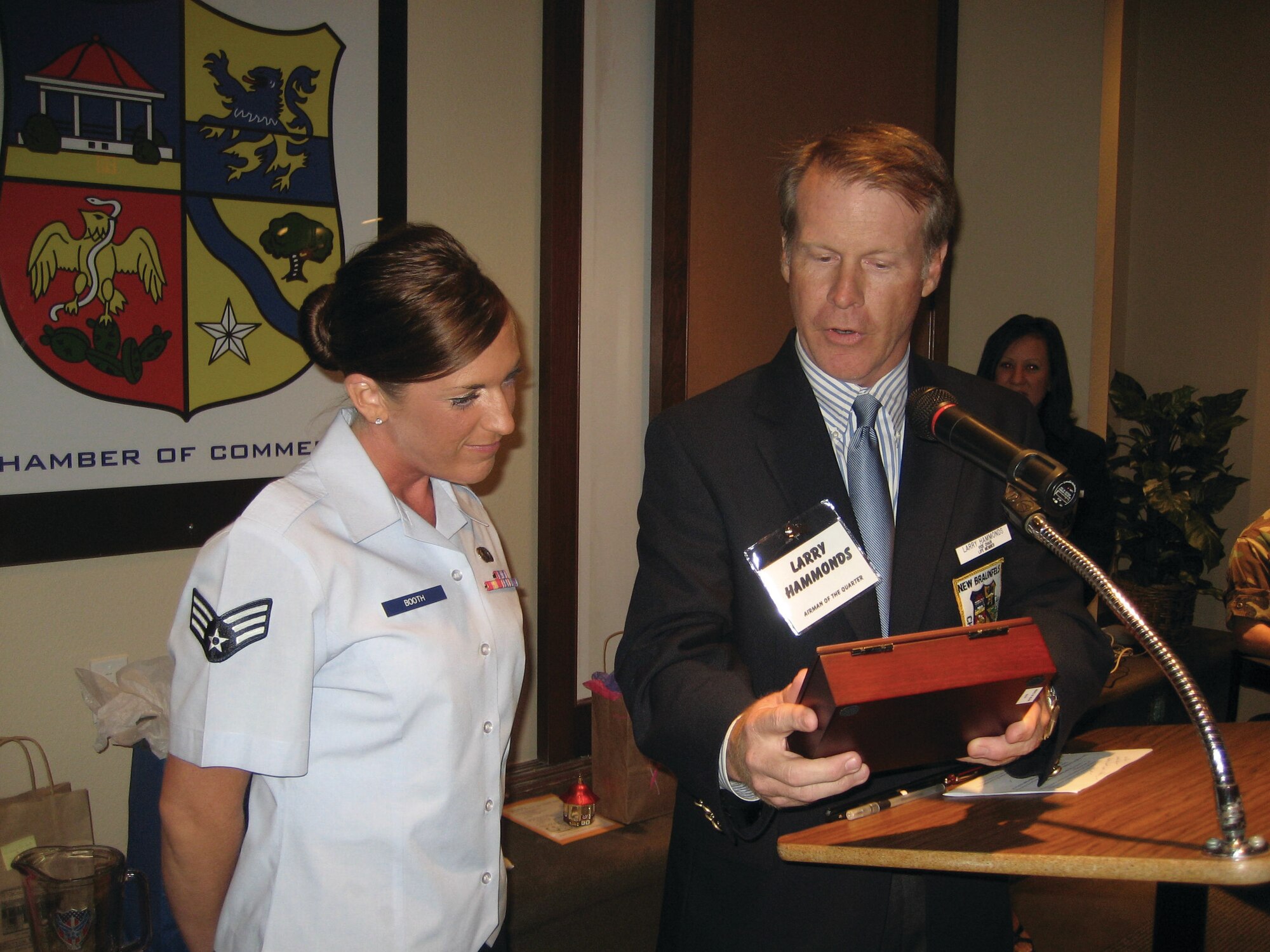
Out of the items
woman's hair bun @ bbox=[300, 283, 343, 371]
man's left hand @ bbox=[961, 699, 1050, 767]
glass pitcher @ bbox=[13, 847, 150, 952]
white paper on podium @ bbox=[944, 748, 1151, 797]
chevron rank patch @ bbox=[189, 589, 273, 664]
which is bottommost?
glass pitcher @ bbox=[13, 847, 150, 952]

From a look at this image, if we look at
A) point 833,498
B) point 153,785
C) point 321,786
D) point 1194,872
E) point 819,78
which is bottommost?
point 153,785

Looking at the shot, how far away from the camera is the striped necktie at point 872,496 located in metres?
1.32

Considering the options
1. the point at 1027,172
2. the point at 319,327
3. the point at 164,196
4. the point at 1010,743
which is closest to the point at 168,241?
the point at 164,196

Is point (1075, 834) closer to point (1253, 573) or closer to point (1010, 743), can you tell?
point (1010, 743)

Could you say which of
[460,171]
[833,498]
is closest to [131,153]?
[460,171]

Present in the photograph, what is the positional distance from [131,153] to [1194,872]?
7.41ft

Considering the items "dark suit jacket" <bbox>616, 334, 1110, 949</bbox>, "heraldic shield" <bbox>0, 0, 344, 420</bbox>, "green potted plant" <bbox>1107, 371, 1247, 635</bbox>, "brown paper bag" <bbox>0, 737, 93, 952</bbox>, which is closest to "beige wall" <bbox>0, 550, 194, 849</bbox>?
"brown paper bag" <bbox>0, 737, 93, 952</bbox>

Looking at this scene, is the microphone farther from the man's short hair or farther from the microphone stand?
the man's short hair

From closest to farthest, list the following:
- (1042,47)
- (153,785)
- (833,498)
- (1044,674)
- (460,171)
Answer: (1044,674) → (833,498) → (153,785) → (460,171) → (1042,47)

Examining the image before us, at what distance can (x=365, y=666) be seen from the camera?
1.37 metres

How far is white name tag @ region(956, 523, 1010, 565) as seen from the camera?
1.33 metres

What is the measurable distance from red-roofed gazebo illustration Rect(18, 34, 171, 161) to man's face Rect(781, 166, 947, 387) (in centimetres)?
152

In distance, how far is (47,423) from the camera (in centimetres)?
209

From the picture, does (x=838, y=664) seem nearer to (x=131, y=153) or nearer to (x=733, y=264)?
(x=131, y=153)
